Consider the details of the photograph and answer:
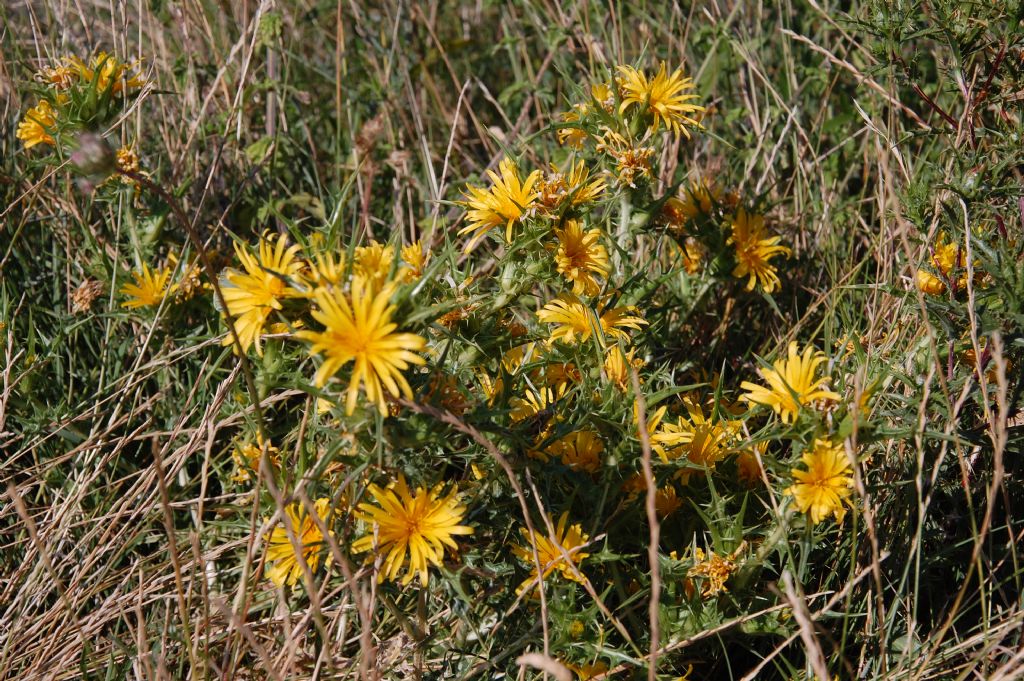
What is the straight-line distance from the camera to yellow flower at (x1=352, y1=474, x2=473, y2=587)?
4.52ft

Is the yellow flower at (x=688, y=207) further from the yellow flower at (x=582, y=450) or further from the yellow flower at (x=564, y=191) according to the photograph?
the yellow flower at (x=582, y=450)

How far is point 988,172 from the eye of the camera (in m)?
1.75

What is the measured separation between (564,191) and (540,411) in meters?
0.40

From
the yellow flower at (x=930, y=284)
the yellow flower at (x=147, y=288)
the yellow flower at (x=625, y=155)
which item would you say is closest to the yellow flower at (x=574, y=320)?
the yellow flower at (x=625, y=155)

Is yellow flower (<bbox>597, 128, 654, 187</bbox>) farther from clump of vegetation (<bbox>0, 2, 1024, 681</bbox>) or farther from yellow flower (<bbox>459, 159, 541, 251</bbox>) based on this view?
yellow flower (<bbox>459, 159, 541, 251</bbox>)

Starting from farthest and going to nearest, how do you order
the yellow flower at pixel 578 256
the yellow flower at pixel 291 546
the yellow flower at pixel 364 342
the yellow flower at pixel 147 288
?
the yellow flower at pixel 147 288 < the yellow flower at pixel 578 256 < the yellow flower at pixel 291 546 < the yellow flower at pixel 364 342

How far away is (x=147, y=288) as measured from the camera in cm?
203

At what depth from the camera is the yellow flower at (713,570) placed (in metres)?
1.48

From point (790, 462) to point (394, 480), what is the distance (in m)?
0.66

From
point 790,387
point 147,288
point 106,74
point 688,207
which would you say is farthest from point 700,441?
point 106,74

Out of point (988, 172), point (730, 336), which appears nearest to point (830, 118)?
point (730, 336)

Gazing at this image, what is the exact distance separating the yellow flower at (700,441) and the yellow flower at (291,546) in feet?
2.06

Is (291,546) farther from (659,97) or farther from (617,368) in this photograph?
(659,97)

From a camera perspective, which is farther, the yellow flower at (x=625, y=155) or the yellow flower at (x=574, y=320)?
the yellow flower at (x=625, y=155)
